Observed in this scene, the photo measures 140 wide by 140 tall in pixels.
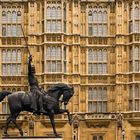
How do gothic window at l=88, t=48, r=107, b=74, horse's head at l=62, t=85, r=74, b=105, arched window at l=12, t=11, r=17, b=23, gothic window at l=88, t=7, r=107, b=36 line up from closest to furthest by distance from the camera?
horse's head at l=62, t=85, r=74, b=105, gothic window at l=88, t=48, r=107, b=74, arched window at l=12, t=11, r=17, b=23, gothic window at l=88, t=7, r=107, b=36

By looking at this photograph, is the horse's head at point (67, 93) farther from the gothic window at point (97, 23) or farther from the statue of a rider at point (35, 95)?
the gothic window at point (97, 23)

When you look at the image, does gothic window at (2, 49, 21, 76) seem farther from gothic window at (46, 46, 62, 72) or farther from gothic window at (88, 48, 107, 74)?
gothic window at (88, 48, 107, 74)

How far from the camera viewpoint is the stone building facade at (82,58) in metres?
54.5

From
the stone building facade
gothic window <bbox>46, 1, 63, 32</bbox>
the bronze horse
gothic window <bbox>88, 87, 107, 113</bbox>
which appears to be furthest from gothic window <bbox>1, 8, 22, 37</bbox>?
the bronze horse

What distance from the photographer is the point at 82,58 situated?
56.4 meters

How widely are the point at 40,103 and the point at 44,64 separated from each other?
2673 centimetres

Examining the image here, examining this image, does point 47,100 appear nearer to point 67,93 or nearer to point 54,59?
point 67,93

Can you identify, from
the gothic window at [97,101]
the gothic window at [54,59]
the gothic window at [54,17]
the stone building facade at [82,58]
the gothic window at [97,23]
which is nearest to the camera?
the stone building facade at [82,58]

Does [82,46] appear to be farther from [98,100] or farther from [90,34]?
[98,100]

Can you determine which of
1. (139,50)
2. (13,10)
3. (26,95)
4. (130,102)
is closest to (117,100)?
(130,102)

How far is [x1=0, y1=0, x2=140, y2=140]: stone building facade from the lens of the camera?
54500mm

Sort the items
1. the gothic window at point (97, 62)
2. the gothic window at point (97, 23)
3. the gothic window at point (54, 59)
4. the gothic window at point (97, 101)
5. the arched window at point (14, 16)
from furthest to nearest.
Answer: the gothic window at point (97, 23) < the arched window at point (14, 16) < the gothic window at point (97, 62) < the gothic window at point (97, 101) < the gothic window at point (54, 59)

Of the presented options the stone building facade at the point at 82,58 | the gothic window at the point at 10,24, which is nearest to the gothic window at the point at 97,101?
the stone building facade at the point at 82,58

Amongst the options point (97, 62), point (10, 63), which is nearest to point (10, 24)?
point (10, 63)
